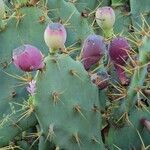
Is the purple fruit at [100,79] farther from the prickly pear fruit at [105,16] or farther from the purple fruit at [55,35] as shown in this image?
the purple fruit at [55,35]

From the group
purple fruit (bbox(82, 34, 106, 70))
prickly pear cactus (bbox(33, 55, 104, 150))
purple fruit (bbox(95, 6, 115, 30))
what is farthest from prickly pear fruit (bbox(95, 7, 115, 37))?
prickly pear cactus (bbox(33, 55, 104, 150))

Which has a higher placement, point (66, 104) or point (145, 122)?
point (66, 104)

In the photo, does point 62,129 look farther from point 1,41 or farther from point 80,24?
point 80,24

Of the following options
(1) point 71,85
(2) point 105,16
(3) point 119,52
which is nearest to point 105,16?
(2) point 105,16

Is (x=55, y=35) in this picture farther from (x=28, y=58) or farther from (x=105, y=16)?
(x=105, y=16)

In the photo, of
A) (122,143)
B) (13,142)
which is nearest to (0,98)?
(13,142)

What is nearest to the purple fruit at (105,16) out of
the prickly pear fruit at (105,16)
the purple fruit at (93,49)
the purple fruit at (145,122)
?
the prickly pear fruit at (105,16)
